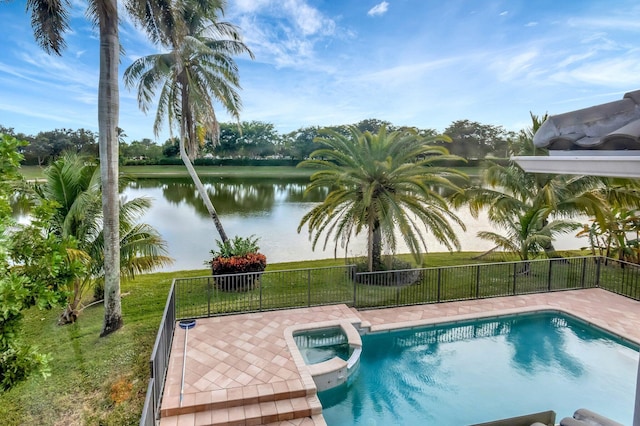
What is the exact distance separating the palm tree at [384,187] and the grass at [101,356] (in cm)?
148

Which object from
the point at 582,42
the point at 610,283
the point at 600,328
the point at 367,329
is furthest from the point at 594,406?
the point at 582,42

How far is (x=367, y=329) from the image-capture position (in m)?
7.45

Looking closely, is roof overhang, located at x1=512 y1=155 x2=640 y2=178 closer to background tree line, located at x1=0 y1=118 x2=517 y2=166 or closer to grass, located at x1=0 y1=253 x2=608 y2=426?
grass, located at x1=0 y1=253 x2=608 y2=426

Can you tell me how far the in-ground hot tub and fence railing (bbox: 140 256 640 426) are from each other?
115 cm

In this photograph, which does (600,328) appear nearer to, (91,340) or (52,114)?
(91,340)

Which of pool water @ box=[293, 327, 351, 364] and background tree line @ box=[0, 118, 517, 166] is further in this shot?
background tree line @ box=[0, 118, 517, 166]

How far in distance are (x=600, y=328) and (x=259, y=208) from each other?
20.0 meters

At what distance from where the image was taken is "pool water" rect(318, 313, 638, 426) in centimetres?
544

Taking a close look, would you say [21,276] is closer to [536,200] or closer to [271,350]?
[271,350]

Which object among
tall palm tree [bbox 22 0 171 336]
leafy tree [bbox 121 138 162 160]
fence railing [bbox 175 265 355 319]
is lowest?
fence railing [bbox 175 265 355 319]

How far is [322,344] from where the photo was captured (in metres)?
6.97

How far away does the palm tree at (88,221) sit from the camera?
760cm

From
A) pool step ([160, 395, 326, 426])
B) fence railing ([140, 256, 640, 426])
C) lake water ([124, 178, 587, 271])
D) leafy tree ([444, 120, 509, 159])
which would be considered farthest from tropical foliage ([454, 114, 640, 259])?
leafy tree ([444, 120, 509, 159])

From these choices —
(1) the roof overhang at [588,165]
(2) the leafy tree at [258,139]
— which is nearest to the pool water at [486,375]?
(1) the roof overhang at [588,165]
